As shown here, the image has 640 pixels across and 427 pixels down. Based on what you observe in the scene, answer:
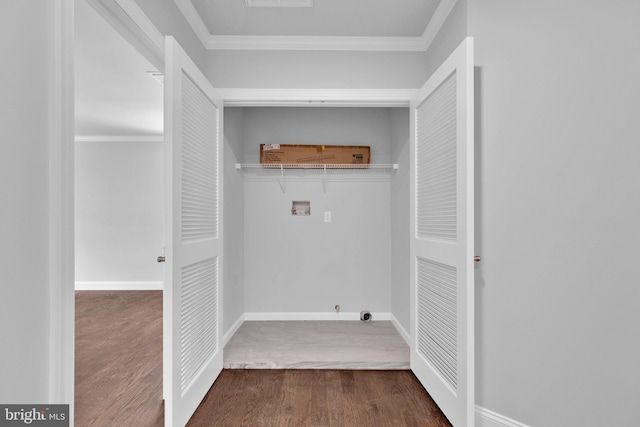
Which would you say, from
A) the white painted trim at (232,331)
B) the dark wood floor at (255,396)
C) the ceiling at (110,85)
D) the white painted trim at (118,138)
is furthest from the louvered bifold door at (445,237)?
the white painted trim at (118,138)

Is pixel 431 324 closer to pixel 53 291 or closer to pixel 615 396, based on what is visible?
pixel 615 396

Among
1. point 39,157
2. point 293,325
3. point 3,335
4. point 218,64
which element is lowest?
point 293,325

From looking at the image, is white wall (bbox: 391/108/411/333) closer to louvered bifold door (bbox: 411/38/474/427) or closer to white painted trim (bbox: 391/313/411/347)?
white painted trim (bbox: 391/313/411/347)

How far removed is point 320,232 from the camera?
438 centimetres

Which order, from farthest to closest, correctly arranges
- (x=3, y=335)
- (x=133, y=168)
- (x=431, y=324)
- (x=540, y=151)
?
(x=133, y=168) → (x=431, y=324) → (x=540, y=151) → (x=3, y=335)

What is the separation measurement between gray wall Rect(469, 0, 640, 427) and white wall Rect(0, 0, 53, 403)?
6.72 feet

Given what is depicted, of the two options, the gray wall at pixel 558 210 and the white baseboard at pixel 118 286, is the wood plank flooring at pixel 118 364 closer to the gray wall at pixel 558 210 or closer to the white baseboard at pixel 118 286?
the white baseboard at pixel 118 286

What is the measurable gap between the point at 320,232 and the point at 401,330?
135cm

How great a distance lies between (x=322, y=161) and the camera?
421 cm

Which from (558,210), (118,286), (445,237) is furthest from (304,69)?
(118,286)

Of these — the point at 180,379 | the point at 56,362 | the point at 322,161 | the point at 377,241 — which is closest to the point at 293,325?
the point at 377,241

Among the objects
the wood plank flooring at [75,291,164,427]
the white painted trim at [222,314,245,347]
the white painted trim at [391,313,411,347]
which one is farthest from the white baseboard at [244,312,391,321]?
the wood plank flooring at [75,291,164,427]

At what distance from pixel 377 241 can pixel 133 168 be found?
14.7 ft

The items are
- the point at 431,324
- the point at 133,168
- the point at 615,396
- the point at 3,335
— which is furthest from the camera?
the point at 133,168
